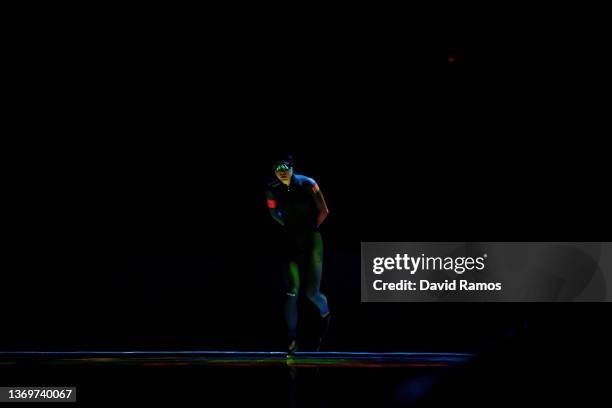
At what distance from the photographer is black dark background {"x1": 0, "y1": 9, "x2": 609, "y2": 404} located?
279 inches

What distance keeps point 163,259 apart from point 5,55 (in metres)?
3.23

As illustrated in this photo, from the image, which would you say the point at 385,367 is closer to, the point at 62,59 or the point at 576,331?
the point at 576,331

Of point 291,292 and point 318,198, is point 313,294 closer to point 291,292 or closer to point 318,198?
point 291,292

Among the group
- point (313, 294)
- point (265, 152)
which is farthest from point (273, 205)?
point (265, 152)

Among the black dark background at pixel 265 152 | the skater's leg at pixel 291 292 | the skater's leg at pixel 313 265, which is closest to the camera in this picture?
the skater's leg at pixel 291 292

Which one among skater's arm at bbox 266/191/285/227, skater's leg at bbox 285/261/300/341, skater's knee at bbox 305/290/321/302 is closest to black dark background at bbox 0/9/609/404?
skater's knee at bbox 305/290/321/302

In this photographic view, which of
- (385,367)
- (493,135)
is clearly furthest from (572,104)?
(385,367)

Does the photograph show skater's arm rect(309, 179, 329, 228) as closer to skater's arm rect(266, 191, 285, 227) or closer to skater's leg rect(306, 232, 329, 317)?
skater's leg rect(306, 232, 329, 317)

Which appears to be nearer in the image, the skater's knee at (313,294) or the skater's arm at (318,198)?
the skater's arm at (318,198)

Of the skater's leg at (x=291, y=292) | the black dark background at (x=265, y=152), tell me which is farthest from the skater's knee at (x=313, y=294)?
the black dark background at (x=265, y=152)

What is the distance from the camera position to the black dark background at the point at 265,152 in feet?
23.3

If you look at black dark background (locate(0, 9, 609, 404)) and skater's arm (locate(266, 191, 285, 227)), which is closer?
skater's arm (locate(266, 191, 285, 227))

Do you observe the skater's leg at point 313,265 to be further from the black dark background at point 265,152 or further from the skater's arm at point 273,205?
the black dark background at point 265,152

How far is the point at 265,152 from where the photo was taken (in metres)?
7.70
